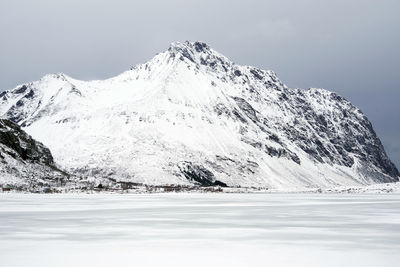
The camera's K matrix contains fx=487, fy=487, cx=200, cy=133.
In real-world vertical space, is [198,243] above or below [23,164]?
below

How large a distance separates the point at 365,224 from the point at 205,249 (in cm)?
1627

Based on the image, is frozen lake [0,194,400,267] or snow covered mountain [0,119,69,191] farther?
snow covered mountain [0,119,69,191]

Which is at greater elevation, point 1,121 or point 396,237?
point 1,121

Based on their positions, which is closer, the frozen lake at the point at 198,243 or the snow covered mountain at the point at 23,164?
the frozen lake at the point at 198,243

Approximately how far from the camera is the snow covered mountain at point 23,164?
131 meters

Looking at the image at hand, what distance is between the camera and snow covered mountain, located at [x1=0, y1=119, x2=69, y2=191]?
429 ft

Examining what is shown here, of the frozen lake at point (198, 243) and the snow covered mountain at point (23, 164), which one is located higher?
the snow covered mountain at point (23, 164)

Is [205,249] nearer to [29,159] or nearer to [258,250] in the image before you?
[258,250]

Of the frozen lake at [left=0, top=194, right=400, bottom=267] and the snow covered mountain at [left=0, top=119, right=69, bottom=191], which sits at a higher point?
the snow covered mountain at [left=0, top=119, right=69, bottom=191]

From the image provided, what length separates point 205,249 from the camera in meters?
22.1

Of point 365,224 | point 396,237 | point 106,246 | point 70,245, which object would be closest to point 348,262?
point 396,237

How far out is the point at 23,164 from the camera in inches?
5861

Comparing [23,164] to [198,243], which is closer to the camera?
[198,243]

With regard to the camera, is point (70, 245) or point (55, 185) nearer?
point (70, 245)
